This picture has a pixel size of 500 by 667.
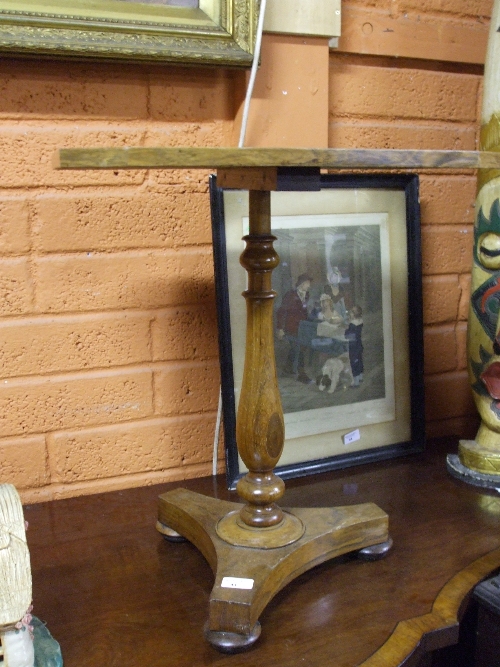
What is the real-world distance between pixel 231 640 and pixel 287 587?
0.13 m

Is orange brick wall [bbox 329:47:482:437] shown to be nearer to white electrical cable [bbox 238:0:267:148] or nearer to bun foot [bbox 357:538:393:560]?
white electrical cable [bbox 238:0:267:148]

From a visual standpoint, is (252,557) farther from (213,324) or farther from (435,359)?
(435,359)

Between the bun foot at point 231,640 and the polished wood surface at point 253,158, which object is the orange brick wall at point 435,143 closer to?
the polished wood surface at point 253,158

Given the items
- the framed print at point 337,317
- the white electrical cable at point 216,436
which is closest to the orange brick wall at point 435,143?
the framed print at point 337,317

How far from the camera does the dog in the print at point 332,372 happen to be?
1079mm

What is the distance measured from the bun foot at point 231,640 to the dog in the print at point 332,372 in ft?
1.51

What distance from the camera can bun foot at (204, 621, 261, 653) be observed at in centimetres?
67

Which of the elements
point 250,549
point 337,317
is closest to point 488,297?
point 337,317

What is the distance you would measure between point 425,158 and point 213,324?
50 cm

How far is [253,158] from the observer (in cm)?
61

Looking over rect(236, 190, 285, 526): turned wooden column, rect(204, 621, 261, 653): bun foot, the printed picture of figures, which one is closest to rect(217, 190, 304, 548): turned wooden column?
rect(236, 190, 285, 526): turned wooden column

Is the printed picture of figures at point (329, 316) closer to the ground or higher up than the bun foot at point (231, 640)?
higher up

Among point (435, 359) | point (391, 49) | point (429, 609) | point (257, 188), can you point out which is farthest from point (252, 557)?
point (391, 49)

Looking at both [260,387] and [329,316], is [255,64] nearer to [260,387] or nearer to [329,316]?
[329,316]
